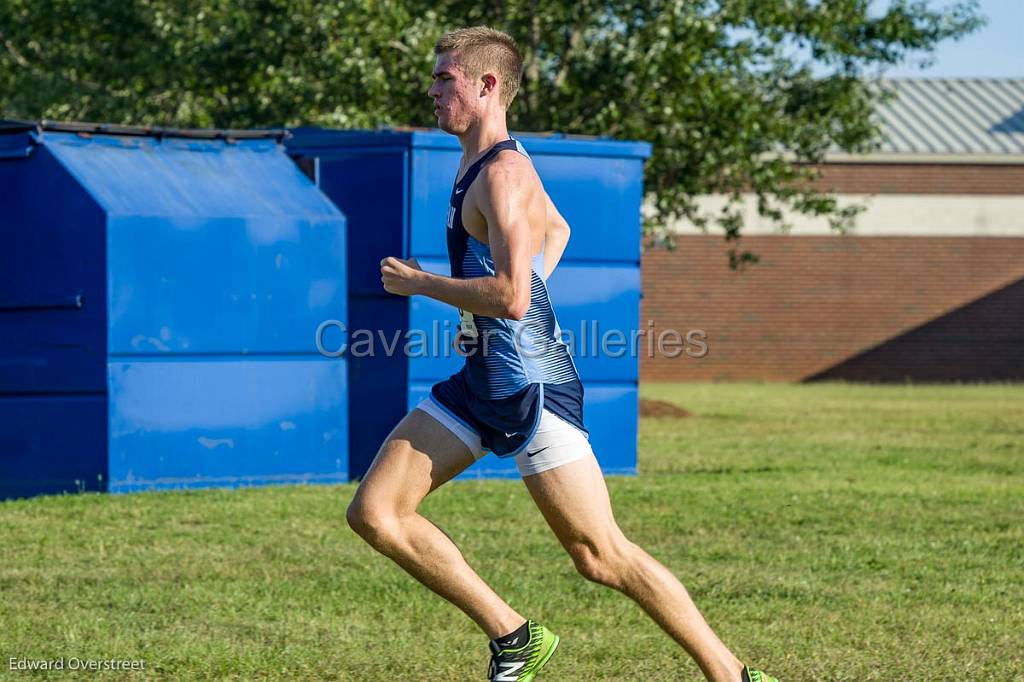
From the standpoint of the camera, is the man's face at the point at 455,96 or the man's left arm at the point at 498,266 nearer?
the man's left arm at the point at 498,266

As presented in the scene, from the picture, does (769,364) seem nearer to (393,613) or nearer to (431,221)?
(431,221)

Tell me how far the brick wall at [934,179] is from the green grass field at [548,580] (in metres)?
17.8

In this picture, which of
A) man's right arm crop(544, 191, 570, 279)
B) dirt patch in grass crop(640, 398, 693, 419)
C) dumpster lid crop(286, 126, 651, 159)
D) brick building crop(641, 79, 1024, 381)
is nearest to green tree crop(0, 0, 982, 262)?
dirt patch in grass crop(640, 398, 693, 419)

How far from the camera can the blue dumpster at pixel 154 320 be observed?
33.3 ft

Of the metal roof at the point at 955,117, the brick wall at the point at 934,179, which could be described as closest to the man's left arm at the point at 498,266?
the brick wall at the point at 934,179

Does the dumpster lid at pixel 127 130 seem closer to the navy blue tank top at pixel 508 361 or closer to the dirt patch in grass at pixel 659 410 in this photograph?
the navy blue tank top at pixel 508 361

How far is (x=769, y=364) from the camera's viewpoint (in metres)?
29.8

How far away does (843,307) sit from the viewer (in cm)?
2986

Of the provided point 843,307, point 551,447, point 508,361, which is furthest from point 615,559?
point 843,307

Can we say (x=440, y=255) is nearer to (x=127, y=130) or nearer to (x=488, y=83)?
(x=127, y=130)

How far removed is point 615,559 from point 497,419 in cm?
52

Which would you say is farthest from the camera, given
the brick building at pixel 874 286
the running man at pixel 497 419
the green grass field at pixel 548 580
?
the brick building at pixel 874 286

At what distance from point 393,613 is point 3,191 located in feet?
17.3

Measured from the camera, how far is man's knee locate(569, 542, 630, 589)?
458 centimetres
